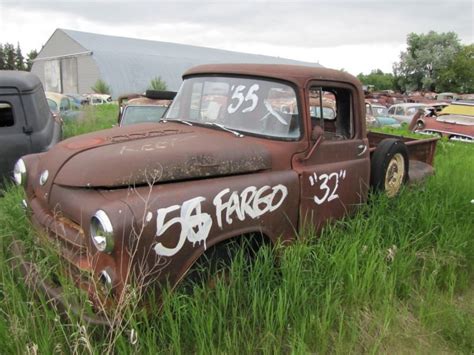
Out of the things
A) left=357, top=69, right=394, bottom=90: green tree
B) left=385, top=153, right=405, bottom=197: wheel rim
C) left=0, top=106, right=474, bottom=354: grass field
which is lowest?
left=0, top=106, right=474, bottom=354: grass field

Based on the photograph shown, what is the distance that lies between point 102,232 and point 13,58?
74572 mm

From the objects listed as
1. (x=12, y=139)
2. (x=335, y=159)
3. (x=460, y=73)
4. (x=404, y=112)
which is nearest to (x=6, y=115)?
(x=12, y=139)

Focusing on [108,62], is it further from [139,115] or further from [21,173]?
[21,173]

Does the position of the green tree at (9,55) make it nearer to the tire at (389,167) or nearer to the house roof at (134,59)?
the house roof at (134,59)

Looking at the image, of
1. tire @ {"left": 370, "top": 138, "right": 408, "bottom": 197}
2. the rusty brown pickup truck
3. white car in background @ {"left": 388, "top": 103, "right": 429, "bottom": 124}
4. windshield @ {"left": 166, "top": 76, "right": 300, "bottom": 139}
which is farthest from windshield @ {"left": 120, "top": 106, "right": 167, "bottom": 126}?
white car in background @ {"left": 388, "top": 103, "right": 429, "bottom": 124}

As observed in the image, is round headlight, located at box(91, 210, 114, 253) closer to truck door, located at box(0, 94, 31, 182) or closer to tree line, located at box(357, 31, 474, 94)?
truck door, located at box(0, 94, 31, 182)

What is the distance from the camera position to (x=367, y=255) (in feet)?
11.1

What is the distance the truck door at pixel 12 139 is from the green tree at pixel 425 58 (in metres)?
54.1

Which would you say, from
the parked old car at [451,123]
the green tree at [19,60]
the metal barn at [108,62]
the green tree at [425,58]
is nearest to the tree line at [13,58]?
the green tree at [19,60]

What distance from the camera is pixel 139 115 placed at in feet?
25.5

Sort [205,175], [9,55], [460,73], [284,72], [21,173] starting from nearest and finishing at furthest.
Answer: [205,175] < [21,173] < [284,72] < [460,73] < [9,55]

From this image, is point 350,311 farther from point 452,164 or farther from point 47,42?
point 47,42

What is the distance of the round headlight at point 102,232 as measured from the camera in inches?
91.8

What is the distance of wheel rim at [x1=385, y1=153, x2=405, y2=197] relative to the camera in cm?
446
